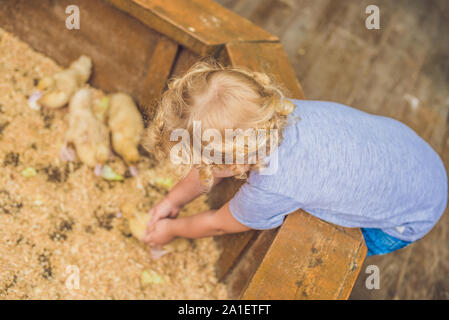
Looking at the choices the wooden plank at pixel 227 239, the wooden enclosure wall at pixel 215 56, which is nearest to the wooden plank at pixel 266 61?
the wooden enclosure wall at pixel 215 56

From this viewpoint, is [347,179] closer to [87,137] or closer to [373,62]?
[87,137]

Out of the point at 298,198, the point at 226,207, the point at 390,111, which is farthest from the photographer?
the point at 390,111

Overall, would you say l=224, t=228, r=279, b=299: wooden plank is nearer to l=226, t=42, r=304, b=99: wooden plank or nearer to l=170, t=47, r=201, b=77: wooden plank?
l=226, t=42, r=304, b=99: wooden plank

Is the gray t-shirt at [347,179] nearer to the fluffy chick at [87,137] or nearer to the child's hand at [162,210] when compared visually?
the child's hand at [162,210]

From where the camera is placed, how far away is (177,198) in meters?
1.37

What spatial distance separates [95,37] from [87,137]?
1.45 feet

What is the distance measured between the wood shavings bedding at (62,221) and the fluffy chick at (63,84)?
8cm

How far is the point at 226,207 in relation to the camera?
1122 millimetres

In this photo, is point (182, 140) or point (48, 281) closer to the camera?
point (182, 140)

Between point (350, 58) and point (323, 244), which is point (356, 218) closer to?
point (323, 244)

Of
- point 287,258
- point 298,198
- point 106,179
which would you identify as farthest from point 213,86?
point 106,179

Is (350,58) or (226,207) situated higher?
(350,58)

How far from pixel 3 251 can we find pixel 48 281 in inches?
7.1

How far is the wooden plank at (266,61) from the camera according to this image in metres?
1.27
